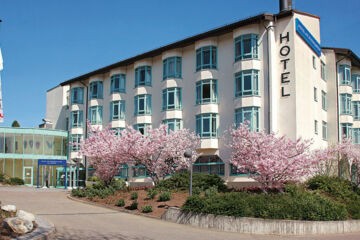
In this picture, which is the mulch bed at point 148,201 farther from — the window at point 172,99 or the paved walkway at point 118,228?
the window at point 172,99

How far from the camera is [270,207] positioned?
16.6 metres

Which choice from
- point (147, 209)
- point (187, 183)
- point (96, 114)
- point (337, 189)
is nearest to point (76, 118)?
point (96, 114)

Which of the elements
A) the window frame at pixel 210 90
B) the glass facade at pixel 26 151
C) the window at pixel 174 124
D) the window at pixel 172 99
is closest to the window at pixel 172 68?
the window at pixel 172 99

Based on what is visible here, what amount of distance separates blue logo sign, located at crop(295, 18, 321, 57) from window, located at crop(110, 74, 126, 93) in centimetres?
1807

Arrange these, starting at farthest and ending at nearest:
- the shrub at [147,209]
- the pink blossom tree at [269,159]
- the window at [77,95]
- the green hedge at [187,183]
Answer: the window at [77,95] → the green hedge at [187,183] → the pink blossom tree at [269,159] → the shrub at [147,209]

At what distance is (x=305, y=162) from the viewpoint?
2217 cm

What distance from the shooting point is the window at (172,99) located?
34688 mm

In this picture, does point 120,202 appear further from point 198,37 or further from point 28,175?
point 28,175

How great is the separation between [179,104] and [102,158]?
28.7 ft

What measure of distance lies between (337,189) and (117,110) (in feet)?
76.1

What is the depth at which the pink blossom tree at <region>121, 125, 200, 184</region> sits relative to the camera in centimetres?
2712

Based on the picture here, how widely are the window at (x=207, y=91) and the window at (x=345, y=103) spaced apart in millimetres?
11476

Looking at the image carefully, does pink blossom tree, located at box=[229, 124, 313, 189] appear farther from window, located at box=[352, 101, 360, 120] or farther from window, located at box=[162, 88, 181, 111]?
window, located at box=[352, 101, 360, 120]

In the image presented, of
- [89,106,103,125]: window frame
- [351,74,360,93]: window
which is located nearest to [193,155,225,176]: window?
[89,106,103,125]: window frame
